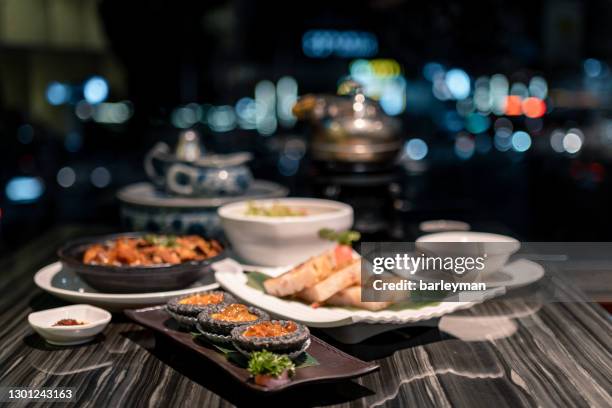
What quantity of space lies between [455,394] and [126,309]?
73cm

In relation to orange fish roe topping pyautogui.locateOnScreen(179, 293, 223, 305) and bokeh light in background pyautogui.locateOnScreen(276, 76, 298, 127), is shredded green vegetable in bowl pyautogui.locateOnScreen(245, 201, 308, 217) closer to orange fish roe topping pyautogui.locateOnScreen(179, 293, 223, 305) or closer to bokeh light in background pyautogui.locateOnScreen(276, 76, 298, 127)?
orange fish roe topping pyautogui.locateOnScreen(179, 293, 223, 305)

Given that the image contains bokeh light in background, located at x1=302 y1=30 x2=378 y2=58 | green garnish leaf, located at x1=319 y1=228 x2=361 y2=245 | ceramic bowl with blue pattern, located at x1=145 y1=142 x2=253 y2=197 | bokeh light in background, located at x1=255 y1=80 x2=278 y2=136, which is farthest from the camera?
bokeh light in background, located at x1=255 y1=80 x2=278 y2=136

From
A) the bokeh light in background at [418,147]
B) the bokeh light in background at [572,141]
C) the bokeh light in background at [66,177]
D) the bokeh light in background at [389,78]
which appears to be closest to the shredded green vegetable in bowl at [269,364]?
the bokeh light in background at [66,177]

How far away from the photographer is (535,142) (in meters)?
6.83

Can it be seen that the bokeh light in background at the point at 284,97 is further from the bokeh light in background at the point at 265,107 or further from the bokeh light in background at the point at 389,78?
the bokeh light in background at the point at 389,78

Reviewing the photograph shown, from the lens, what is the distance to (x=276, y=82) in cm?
717

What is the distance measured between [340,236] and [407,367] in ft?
1.43

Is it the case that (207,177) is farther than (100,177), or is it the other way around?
(100,177)

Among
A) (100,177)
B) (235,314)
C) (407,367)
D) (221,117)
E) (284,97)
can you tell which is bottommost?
(100,177)

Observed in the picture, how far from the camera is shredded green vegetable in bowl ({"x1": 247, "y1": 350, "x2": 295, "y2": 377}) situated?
108 centimetres

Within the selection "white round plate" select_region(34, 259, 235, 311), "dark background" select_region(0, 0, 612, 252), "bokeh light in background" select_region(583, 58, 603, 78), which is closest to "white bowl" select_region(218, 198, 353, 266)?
"white round plate" select_region(34, 259, 235, 311)

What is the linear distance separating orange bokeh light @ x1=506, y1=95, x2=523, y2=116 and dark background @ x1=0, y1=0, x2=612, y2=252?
14cm

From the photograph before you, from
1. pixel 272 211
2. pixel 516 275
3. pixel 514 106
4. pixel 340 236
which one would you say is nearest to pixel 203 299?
pixel 340 236

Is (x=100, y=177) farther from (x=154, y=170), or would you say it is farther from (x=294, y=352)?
(x=294, y=352)
